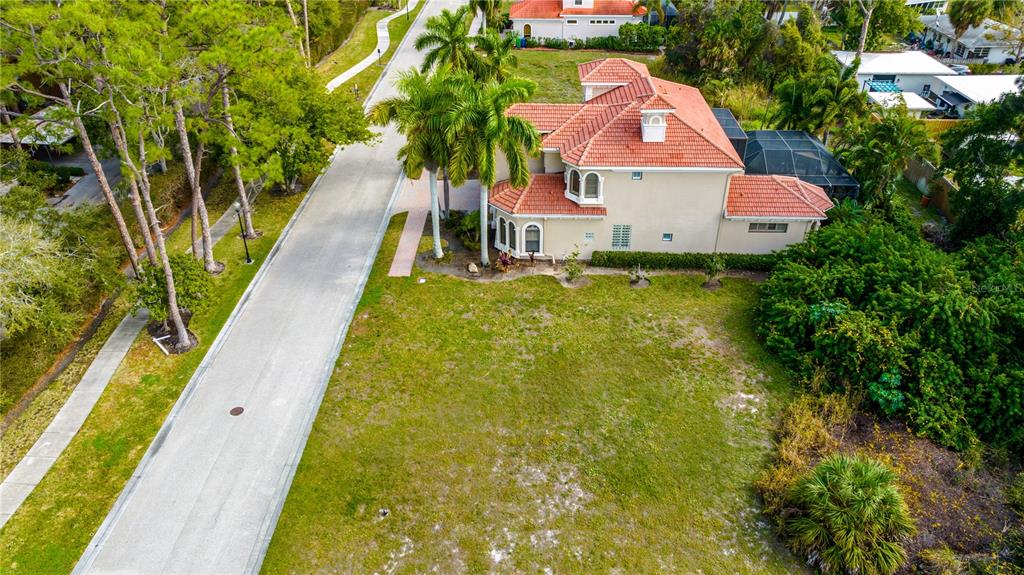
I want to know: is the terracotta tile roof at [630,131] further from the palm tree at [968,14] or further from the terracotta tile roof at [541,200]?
the palm tree at [968,14]

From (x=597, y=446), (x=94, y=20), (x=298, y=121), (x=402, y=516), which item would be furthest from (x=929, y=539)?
(x=298, y=121)

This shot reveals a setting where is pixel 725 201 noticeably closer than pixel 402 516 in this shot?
No

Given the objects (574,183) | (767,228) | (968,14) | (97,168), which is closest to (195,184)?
(97,168)

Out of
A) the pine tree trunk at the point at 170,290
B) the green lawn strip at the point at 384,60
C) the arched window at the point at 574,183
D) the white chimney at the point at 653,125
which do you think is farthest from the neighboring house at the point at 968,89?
the pine tree trunk at the point at 170,290

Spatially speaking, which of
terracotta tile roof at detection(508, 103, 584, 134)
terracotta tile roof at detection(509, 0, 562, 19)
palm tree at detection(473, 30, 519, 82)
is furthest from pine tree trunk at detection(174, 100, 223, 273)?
terracotta tile roof at detection(509, 0, 562, 19)

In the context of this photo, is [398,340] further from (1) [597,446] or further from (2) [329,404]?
(1) [597,446]

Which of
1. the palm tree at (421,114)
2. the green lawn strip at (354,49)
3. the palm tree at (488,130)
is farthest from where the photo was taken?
the green lawn strip at (354,49)
